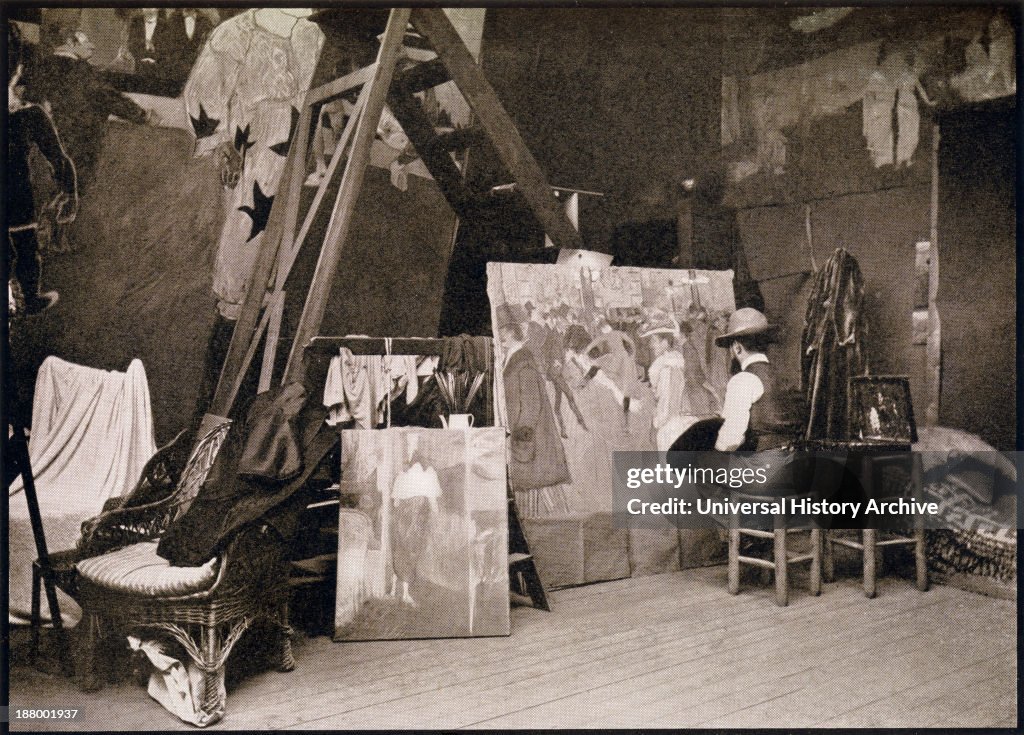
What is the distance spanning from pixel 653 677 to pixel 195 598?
60.5 inches

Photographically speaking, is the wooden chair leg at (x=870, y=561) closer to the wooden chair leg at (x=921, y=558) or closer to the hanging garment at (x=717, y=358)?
the wooden chair leg at (x=921, y=558)

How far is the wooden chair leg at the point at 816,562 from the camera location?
3.07m

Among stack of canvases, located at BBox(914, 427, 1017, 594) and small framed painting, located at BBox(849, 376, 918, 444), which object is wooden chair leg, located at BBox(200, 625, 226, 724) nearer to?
small framed painting, located at BBox(849, 376, 918, 444)

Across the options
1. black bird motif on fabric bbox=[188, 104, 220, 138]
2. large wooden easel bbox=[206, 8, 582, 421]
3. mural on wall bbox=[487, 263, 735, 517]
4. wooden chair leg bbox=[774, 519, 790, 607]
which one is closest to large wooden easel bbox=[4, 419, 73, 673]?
large wooden easel bbox=[206, 8, 582, 421]

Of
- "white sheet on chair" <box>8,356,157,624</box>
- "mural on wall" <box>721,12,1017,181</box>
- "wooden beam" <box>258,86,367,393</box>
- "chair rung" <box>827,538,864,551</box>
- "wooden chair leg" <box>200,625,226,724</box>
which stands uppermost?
"mural on wall" <box>721,12,1017,181</box>

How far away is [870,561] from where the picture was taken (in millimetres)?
3027

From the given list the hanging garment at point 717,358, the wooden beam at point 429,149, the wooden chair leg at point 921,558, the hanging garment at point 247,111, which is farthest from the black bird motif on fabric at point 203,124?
the wooden chair leg at point 921,558

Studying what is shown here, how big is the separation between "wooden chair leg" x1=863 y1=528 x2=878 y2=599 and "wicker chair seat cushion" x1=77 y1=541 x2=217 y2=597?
7.84ft

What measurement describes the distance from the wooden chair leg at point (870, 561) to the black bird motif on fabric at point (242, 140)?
279cm

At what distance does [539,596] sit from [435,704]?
678mm

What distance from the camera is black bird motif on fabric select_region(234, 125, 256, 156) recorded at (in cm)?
286

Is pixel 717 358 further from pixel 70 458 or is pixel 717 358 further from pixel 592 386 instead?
pixel 70 458

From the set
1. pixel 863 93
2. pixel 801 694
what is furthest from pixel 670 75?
pixel 801 694

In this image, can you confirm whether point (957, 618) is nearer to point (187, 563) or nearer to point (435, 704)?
point (435, 704)
